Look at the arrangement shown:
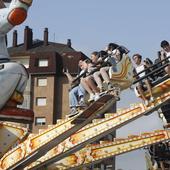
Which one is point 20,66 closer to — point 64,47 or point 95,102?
point 95,102

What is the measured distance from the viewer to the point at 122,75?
12.8 m

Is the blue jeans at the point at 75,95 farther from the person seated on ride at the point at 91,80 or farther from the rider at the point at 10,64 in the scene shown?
the rider at the point at 10,64

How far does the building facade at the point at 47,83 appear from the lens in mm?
47500

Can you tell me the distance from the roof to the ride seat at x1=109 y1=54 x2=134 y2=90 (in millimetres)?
38244

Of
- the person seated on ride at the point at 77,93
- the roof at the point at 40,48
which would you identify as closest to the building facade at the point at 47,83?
the roof at the point at 40,48

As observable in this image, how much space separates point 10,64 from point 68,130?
492 cm

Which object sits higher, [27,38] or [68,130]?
[27,38]

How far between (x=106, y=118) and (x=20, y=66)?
512 cm

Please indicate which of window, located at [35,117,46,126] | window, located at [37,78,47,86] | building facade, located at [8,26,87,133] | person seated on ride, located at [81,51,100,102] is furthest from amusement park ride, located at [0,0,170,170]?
window, located at [37,78,47,86]

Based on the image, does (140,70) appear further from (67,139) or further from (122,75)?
(67,139)

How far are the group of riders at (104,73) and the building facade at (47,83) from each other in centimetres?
3254

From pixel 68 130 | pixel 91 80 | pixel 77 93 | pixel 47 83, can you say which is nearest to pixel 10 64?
pixel 91 80

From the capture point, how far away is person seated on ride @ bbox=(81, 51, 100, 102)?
539 inches

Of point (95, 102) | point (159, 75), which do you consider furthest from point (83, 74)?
point (159, 75)
